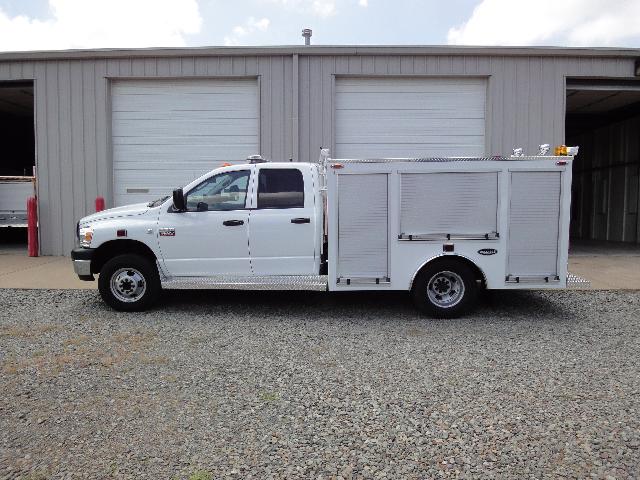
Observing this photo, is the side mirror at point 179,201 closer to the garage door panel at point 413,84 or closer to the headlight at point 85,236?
the headlight at point 85,236

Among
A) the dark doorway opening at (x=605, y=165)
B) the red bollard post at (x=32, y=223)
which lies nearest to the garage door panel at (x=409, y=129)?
the dark doorway opening at (x=605, y=165)

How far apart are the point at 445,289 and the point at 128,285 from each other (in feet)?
13.9

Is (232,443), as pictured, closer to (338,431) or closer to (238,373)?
(338,431)

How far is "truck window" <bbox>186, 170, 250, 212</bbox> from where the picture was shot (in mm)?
6699

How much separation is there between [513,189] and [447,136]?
235 inches

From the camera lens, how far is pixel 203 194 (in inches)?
266

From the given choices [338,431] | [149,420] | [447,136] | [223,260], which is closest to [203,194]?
[223,260]

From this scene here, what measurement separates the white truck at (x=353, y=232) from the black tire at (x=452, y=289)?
13 mm

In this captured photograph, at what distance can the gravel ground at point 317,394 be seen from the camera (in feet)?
10.00

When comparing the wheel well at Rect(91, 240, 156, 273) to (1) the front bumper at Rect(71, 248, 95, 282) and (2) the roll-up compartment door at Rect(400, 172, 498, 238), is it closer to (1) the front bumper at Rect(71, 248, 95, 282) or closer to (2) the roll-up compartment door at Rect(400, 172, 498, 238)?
(1) the front bumper at Rect(71, 248, 95, 282)

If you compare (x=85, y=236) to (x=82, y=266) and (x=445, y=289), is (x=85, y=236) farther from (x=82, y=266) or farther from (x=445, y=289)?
(x=445, y=289)

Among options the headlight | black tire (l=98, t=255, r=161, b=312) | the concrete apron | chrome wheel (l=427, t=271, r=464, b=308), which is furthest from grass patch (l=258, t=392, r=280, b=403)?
the concrete apron

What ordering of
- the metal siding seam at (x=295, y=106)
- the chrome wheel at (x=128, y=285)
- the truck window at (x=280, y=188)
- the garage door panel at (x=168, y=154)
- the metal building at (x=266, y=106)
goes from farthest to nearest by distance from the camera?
the garage door panel at (x=168, y=154) → the metal building at (x=266, y=106) → the metal siding seam at (x=295, y=106) → the chrome wheel at (x=128, y=285) → the truck window at (x=280, y=188)

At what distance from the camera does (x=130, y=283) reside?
268 inches
